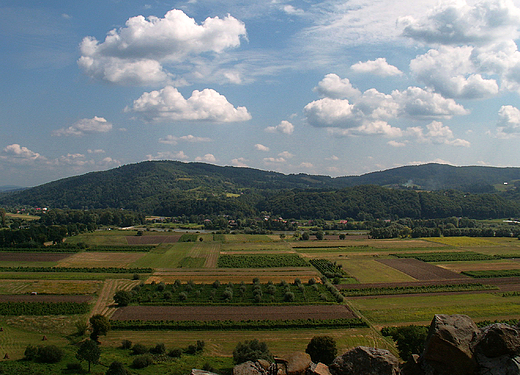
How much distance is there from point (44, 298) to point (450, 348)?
187ft

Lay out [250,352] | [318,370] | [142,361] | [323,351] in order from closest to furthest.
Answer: [318,370] < [323,351] < [250,352] < [142,361]

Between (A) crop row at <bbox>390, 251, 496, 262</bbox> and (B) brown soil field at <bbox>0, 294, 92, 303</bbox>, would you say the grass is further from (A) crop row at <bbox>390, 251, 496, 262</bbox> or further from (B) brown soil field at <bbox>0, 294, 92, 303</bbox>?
(B) brown soil field at <bbox>0, 294, 92, 303</bbox>

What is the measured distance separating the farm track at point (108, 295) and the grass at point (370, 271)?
4055 cm

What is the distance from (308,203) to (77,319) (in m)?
154

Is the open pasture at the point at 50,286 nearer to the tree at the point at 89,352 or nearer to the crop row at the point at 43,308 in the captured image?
the crop row at the point at 43,308

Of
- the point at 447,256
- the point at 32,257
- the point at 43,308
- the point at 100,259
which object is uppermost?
the point at 32,257

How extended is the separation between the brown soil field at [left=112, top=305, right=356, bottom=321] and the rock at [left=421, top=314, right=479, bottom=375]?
3524cm

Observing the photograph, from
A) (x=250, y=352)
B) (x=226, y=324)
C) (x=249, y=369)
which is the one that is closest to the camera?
(x=249, y=369)

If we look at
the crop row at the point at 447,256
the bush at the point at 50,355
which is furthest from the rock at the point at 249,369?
the crop row at the point at 447,256

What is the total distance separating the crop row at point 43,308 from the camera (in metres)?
47.7

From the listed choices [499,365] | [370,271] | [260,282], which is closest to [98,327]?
[260,282]

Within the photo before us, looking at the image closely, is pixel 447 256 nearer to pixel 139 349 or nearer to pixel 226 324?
pixel 226 324

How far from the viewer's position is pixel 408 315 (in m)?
47.9

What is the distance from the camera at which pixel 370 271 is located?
72.9 metres
